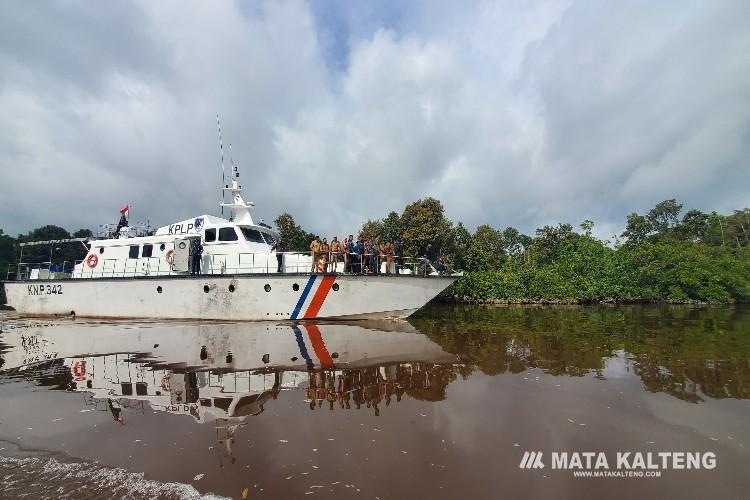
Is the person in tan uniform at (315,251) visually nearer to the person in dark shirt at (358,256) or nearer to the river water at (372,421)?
the person in dark shirt at (358,256)

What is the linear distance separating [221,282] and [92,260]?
718 cm

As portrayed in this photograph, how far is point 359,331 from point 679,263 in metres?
25.2

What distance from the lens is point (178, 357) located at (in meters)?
7.45

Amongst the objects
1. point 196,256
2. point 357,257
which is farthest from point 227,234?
point 357,257

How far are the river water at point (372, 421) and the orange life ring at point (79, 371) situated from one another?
61mm

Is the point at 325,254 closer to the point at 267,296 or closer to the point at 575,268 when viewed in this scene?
the point at 267,296

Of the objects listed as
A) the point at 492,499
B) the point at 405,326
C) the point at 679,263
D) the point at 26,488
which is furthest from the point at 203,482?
the point at 679,263

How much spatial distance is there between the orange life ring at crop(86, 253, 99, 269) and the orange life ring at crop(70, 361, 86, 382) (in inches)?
408

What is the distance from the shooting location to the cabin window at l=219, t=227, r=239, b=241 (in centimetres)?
1384

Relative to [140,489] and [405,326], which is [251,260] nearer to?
[405,326]

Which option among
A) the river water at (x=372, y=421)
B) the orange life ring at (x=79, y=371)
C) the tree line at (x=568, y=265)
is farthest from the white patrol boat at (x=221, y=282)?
the tree line at (x=568, y=265)

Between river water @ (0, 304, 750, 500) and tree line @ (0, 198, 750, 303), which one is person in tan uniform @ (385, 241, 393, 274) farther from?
tree line @ (0, 198, 750, 303)

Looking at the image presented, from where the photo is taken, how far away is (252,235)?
14477 mm

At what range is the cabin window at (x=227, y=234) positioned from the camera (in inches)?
545
